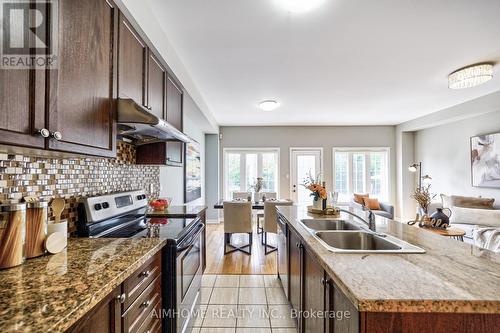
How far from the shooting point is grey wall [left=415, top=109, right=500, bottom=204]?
15.1 ft

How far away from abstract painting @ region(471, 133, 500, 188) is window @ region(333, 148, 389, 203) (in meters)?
2.00

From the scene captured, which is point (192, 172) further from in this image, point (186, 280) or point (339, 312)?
point (339, 312)

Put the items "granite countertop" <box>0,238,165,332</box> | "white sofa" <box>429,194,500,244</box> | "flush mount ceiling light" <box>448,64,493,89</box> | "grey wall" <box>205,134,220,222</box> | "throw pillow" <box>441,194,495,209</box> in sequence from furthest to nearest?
"grey wall" <box>205,134,220,222</box> → "throw pillow" <box>441,194,495,209</box> → "white sofa" <box>429,194,500,244</box> → "flush mount ceiling light" <box>448,64,493,89</box> → "granite countertop" <box>0,238,165,332</box>

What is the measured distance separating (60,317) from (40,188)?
34.8 inches

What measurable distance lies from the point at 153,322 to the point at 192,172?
371 centimetres

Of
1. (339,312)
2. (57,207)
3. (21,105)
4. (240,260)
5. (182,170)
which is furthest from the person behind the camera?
(182,170)

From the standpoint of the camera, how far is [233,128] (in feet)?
21.7

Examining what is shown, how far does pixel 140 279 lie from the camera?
1.18 m

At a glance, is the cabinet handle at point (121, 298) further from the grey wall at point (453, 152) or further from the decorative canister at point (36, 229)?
the grey wall at point (453, 152)

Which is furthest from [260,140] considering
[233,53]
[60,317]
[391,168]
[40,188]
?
[60,317]

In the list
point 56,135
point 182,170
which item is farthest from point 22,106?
point 182,170

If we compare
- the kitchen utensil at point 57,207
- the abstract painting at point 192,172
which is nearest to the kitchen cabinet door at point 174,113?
the kitchen utensil at point 57,207

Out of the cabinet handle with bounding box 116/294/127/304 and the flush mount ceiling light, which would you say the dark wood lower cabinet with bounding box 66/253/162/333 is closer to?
the cabinet handle with bounding box 116/294/127/304

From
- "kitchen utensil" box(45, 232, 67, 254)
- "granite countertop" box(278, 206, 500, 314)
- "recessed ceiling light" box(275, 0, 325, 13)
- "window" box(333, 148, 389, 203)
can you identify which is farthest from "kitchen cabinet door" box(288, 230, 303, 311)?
"window" box(333, 148, 389, 203)
